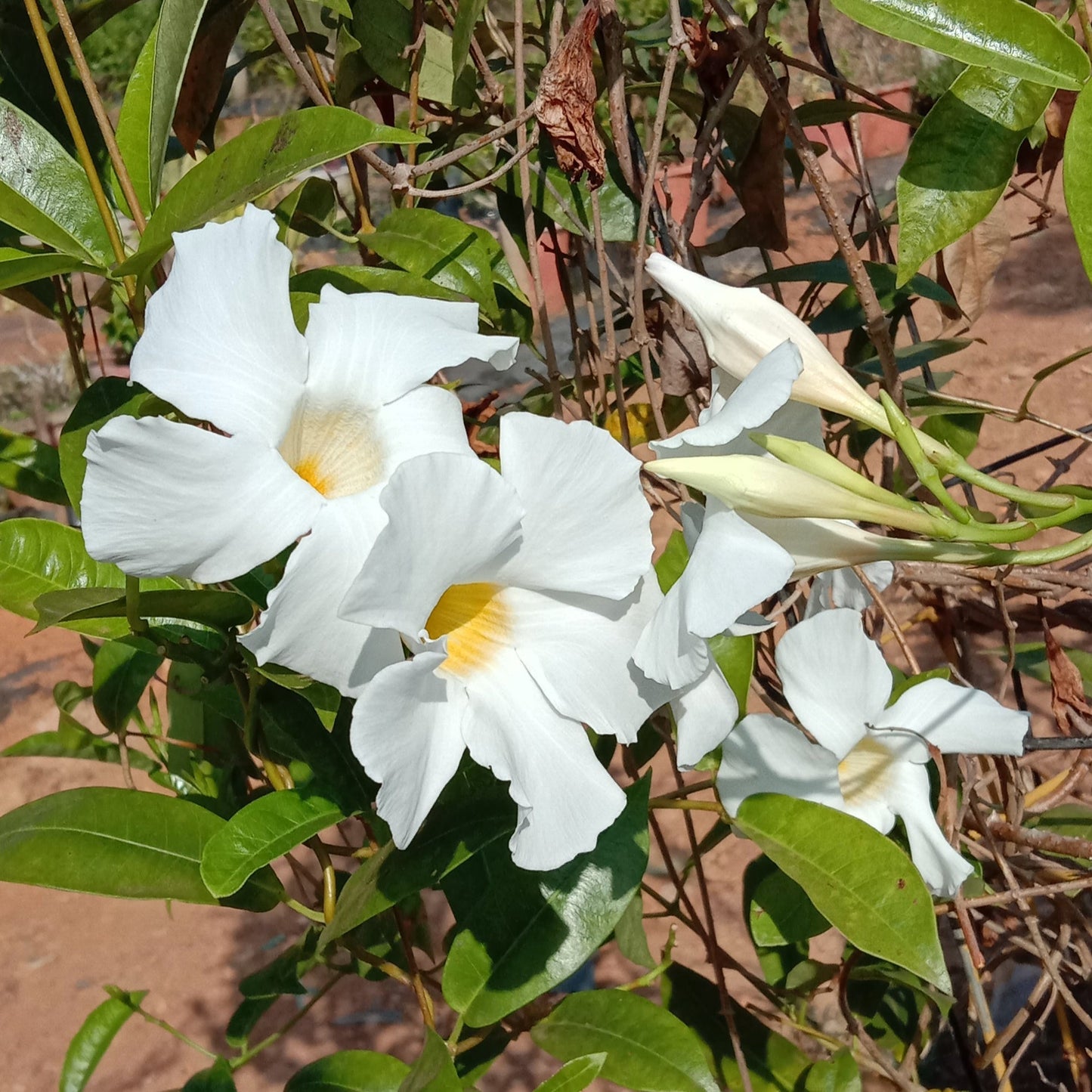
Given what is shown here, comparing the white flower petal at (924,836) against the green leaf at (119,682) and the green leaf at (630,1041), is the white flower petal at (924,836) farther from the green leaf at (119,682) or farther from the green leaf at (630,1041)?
the green leaf at (119,682)

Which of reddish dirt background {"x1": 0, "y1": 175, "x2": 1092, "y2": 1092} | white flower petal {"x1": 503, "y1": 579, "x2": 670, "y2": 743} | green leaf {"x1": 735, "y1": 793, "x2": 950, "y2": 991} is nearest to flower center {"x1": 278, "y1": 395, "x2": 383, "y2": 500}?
white flower petal {"x1": 503, "y1": 579, "x2": 670, "y2": 743}

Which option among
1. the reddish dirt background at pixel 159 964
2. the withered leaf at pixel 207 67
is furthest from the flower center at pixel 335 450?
the reddish dirt background at pixel 159 964

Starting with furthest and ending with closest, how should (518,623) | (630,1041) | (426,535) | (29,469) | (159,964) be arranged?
(159,964)
(29,469)
(630,1041)
(518,623)
(426,535)

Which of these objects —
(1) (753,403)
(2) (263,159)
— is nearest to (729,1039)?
(1) (753,403)

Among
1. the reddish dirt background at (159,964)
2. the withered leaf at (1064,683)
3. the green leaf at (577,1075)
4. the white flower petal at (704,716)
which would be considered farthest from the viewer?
the reddish dirt background at (159,964)

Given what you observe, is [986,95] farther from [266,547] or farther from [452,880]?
[452,880]

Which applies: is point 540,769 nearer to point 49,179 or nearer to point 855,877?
point 855,877
